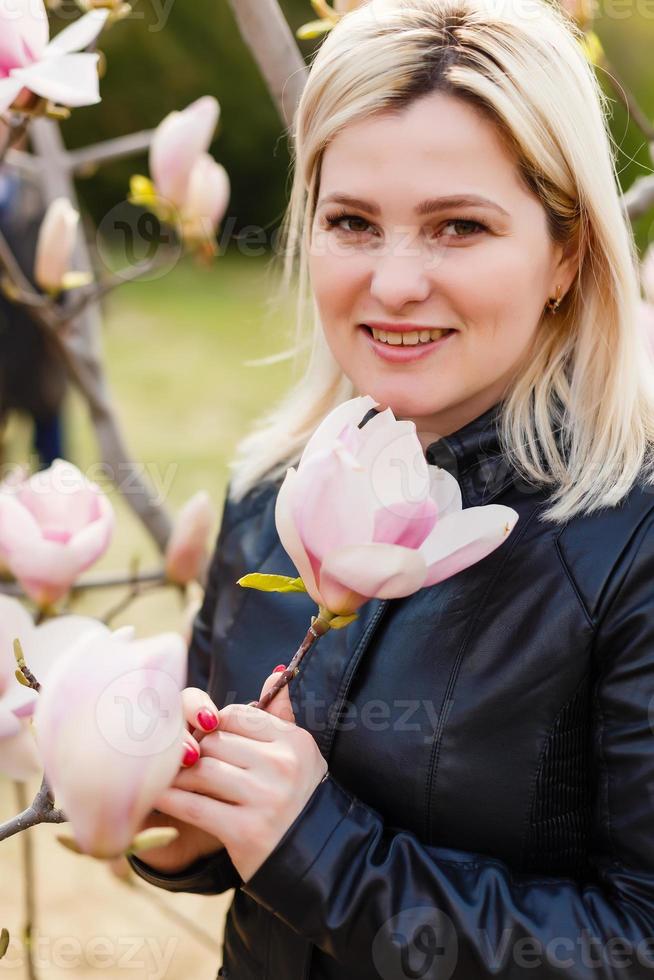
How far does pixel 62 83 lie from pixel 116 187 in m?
8.84

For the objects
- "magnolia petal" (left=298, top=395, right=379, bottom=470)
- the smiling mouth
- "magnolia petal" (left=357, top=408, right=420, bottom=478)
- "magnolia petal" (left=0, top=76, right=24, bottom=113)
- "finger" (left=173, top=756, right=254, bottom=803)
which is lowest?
"finger" (left=173, top=756, right=254, bottom=803)

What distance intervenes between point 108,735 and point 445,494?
0.30 metres

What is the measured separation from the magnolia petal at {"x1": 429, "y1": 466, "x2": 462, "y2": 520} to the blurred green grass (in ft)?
10.3

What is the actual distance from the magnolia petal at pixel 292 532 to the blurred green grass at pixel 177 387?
317cm

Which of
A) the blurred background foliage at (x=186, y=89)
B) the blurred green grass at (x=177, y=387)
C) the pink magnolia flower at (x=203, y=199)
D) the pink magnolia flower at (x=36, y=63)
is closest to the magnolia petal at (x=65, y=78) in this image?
the pink magnolia flower at (x=36, y=63)

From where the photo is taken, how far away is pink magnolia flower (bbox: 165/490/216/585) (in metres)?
1.65

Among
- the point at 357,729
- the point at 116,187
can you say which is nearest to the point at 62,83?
the point at 357,729

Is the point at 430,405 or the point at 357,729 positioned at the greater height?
the point at 430,405

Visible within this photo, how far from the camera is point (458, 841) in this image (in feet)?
3.45

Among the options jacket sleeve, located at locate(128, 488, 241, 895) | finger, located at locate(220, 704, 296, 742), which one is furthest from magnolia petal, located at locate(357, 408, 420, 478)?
jacket sleeve, located at locate(128, 488, 241, 895)

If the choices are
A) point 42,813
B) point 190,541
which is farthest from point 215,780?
point 190,541

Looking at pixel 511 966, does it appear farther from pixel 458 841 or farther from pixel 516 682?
pixel 516 682

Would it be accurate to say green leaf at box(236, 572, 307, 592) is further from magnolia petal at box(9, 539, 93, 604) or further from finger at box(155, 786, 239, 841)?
magnolia petal at box(9, 539, 93, 604)

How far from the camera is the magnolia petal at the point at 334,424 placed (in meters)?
0.77
